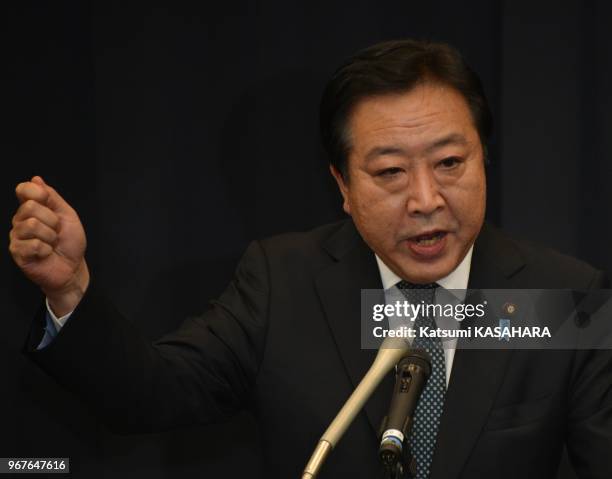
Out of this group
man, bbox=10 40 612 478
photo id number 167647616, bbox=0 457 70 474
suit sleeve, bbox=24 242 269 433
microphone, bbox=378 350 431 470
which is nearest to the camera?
microphone, bbox=378 350 431 470

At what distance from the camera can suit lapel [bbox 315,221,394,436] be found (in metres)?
1.74

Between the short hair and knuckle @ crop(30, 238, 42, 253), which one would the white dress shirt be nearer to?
the short hair

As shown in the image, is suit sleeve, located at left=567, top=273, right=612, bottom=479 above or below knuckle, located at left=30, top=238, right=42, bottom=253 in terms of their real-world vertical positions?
below

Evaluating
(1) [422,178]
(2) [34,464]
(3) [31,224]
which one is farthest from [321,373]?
(2) [34,464]

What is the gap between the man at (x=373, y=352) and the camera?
5.47 ft

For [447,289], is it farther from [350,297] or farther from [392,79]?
[392,79]

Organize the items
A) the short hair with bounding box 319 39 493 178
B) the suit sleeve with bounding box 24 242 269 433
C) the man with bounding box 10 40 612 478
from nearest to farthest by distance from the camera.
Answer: the suit sleeve with bounding box 24 242 269 433 < the man with bounding box 10 40 612 478 < the short hair with bounding box 319 39 493 178

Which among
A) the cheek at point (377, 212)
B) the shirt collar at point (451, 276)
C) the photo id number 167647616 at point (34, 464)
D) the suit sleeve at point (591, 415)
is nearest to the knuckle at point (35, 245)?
the cheek at point (377, 212)

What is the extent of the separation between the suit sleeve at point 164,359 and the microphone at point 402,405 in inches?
23.9

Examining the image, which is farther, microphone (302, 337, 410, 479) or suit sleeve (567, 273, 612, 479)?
suit sleeve (567, 273, 612, 479)

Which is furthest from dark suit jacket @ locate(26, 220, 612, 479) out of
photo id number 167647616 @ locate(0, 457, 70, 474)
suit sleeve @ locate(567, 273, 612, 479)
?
photo id number 167647616 @ locate(0, 457, 70, 474)

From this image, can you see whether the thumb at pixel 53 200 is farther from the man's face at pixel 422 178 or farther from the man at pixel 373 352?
the man's face at pixel 422 178

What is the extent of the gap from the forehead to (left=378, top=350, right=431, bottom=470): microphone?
1.99 ft

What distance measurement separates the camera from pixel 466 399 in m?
1.71
